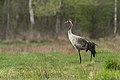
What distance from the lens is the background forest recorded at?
4125cm

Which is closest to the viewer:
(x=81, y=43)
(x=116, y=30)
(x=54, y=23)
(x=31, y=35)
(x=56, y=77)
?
(x=56, y=77)

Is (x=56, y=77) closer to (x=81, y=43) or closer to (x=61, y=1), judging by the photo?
(x=81, y=43)

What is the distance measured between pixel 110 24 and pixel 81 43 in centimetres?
3172

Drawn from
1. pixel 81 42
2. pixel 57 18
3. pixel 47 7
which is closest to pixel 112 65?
pixel 81 42

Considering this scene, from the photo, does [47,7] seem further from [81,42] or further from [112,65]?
[112,65]

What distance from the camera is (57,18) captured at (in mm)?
45938

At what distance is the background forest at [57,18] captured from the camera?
4125cm

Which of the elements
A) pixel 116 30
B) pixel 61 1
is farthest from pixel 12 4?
pixel 116 30

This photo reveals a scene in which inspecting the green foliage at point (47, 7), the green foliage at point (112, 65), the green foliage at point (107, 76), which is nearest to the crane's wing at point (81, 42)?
the green foliage at point (112, 65)

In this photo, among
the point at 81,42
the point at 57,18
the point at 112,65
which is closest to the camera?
the point at 112,65

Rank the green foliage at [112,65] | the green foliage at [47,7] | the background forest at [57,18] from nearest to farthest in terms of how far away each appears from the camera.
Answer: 1. the green foliage at [112,65]
2. the background forest at [57,18]
3. the green foliage at [47,7]

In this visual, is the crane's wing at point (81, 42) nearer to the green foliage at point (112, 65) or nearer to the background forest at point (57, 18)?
the green foliage at point (112, 65)

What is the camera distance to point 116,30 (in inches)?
1838

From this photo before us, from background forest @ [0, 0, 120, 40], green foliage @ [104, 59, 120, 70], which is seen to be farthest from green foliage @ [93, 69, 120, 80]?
background forest @ [0, 0, 120, 40]
